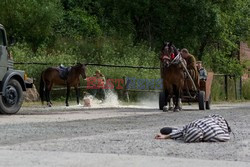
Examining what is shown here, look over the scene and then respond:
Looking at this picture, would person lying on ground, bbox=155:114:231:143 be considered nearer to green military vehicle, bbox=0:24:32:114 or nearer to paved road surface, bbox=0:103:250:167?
paved road surface, bbox=0:103:250:167

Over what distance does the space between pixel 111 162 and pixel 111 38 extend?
119ft

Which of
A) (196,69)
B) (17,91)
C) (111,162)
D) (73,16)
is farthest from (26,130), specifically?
(73,16)

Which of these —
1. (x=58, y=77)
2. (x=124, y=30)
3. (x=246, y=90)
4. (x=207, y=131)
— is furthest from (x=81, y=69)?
(x=246, y=90)

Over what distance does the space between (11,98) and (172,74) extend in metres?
5.82

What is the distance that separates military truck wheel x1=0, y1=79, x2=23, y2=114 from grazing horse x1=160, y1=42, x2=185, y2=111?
5.01 metres

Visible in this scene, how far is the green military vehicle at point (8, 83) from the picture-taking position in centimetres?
2250

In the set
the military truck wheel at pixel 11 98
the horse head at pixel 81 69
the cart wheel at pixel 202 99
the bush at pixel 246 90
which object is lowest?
the bush at pixel 246 90

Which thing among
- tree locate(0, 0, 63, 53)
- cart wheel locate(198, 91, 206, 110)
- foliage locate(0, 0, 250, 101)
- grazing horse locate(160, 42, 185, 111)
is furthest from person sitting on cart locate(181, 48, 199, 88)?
tree locate(0, 0, 63, 53)

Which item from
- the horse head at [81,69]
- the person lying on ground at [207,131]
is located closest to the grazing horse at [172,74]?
the horse head at [81,69]

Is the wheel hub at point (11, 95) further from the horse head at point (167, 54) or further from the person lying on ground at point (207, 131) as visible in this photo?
the person lying on ground at point (207, 131)

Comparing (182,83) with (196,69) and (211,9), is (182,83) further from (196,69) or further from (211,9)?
(211,9)

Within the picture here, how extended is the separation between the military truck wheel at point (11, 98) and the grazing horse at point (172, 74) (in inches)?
197

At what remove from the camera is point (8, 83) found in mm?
22734

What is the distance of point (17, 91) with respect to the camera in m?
23.1
